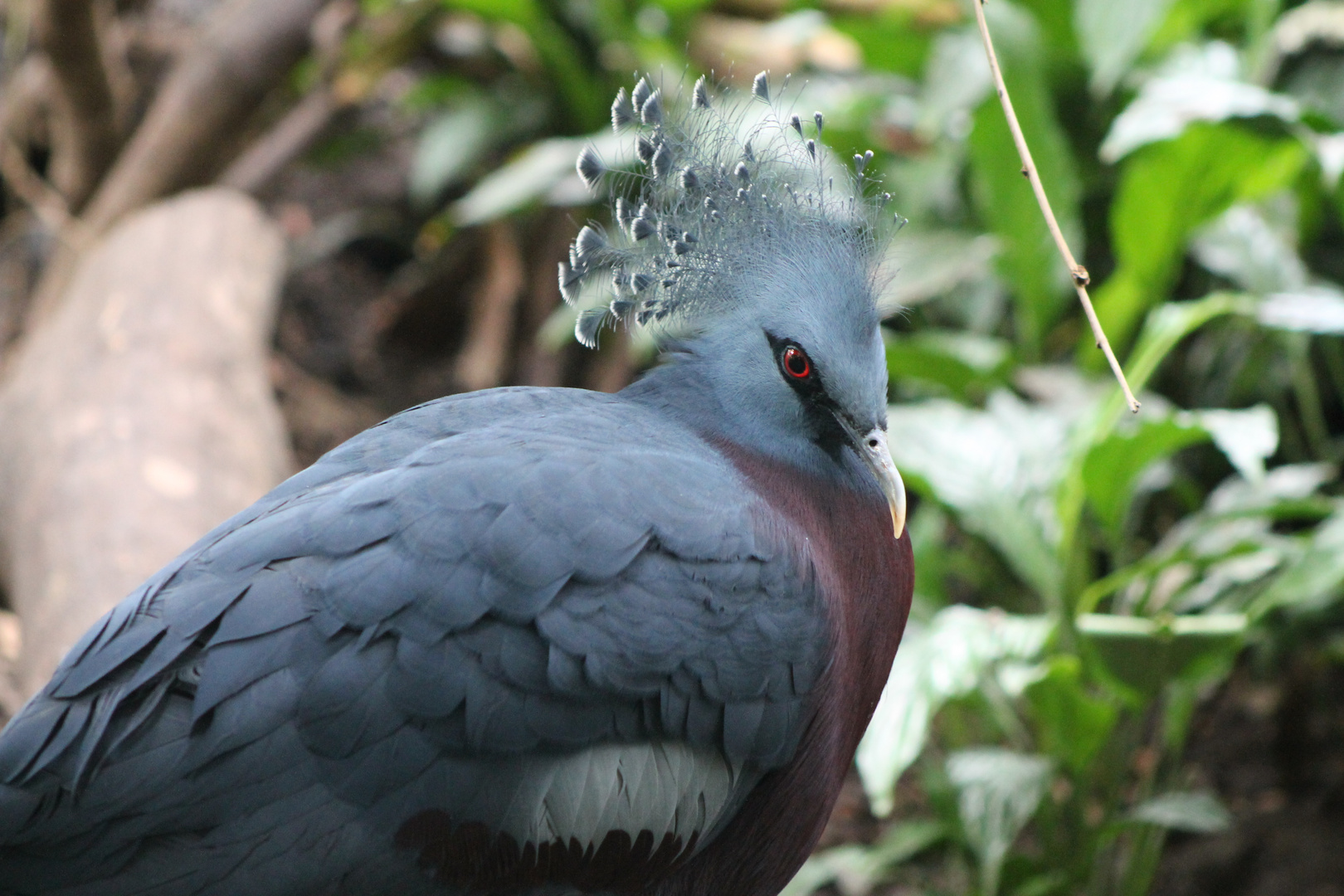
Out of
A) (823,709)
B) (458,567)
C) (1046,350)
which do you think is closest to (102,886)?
(458,567)

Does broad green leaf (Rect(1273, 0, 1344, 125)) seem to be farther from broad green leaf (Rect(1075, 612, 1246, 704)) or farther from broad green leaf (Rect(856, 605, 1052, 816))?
broad green leaf (Rect(856, 605, 1052, 816))

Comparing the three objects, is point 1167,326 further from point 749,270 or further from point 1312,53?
point 1312,53

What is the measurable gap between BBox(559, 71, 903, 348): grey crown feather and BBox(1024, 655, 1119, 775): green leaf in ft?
4.18

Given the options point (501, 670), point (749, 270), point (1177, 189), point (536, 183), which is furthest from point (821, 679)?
point (536, 183)

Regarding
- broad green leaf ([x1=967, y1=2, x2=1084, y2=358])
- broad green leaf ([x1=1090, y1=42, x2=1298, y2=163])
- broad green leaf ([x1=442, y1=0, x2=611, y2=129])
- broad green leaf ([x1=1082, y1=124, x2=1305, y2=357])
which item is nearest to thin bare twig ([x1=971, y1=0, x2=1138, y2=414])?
broad green leaf ([x1=1090, y1=42, x2=1298, y2=163])

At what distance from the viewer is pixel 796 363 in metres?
1.88

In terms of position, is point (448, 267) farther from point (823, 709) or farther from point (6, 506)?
point (823, 709)

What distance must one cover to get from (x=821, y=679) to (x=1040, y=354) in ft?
8.22

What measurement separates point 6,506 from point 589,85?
2.97 m

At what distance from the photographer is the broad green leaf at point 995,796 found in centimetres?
288

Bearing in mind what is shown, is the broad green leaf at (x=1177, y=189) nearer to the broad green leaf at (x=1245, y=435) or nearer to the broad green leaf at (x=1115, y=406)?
the broad green leaf at (x=1115, y=406)

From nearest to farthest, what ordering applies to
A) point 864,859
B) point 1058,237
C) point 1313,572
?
point 1058,237, point 1313,572, point 864,859

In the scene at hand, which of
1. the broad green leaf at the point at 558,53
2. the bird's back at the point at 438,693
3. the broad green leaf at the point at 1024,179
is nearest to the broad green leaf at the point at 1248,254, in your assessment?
the broad green leaf at the point at 1024,179

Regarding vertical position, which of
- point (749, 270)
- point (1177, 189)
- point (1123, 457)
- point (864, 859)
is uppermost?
point (749, 270)
